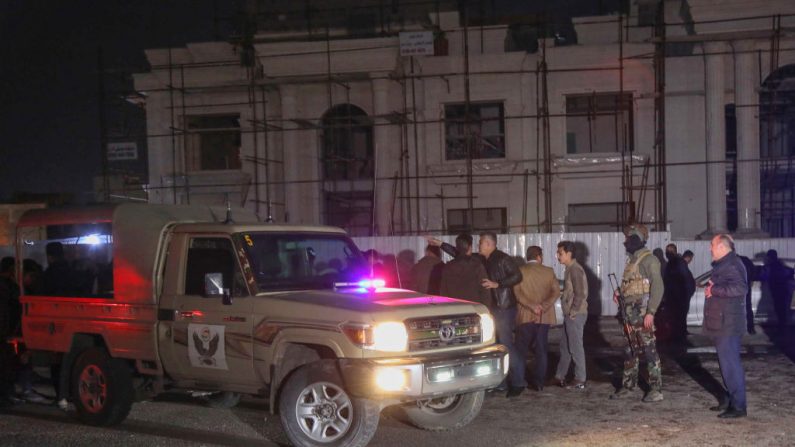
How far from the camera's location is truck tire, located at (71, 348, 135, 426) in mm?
7641

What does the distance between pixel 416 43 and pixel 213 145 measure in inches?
262

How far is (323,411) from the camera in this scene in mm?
6445

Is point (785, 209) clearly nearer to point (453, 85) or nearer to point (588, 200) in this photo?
point (588, 200)

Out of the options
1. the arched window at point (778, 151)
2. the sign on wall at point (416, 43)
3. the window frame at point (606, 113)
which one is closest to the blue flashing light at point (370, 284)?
the sign on wall at point (416, 43)

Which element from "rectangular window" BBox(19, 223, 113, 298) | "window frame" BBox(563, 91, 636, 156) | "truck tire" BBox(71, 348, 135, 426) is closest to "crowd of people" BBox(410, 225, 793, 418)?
"truck tire" BBox(71, 348, 135, 426)

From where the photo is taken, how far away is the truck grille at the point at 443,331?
6395 millimetres

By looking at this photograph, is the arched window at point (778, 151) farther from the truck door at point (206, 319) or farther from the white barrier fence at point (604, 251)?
the truck door at point (206, 319)

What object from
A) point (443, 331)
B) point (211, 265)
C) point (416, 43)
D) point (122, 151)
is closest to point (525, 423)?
point (443, 331)

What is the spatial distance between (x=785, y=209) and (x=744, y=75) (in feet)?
11.9

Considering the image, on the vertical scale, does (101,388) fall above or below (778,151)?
below

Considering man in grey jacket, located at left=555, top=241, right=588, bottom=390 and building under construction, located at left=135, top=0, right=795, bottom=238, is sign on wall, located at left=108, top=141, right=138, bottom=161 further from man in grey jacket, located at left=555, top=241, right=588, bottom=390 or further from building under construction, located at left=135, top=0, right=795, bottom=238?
man in grey jacket, located at left=555, top=241, right=588, bottom=390

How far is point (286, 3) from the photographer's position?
2441cm

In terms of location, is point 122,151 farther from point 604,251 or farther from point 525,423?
point 525,423

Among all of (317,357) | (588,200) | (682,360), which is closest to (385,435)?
(317,357)
